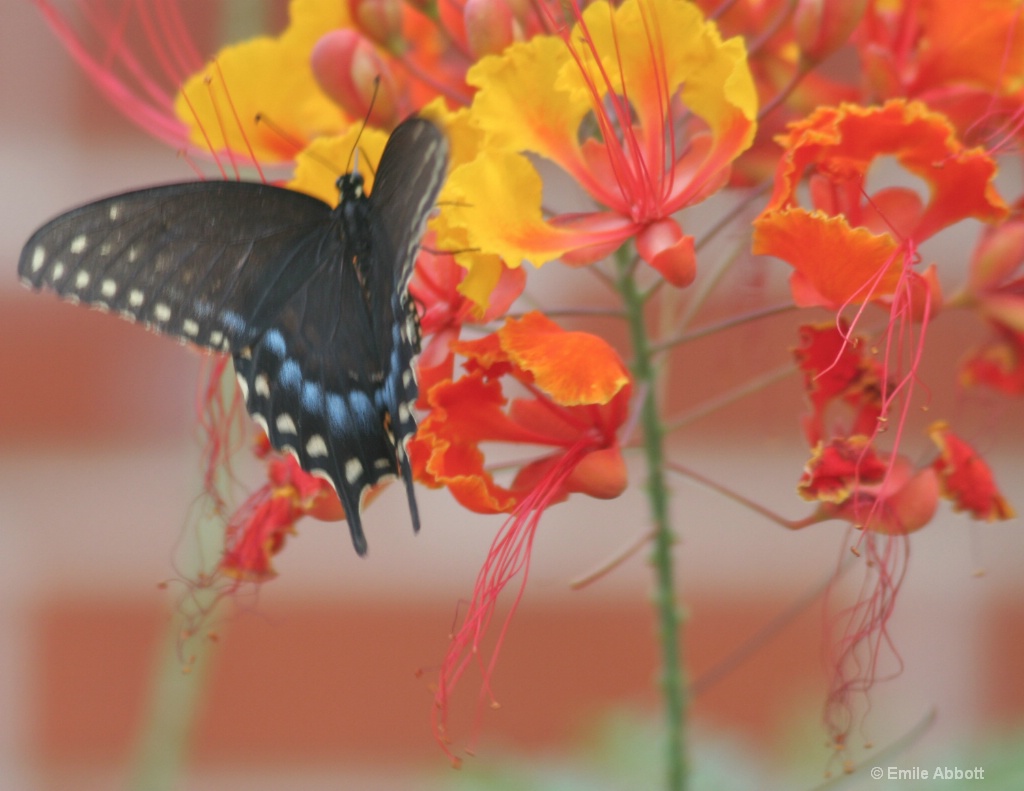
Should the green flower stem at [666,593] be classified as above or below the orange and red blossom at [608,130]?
below

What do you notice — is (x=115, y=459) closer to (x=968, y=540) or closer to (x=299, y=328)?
(x=299, y=328)

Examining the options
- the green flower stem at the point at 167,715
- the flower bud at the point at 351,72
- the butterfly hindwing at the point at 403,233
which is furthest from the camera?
the green flower stem at the point at 167,715

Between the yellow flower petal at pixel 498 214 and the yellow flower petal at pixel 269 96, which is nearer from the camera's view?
the yellow flower petal at pixel 498 214

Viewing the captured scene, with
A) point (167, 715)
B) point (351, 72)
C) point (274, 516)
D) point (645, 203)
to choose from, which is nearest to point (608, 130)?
point (645, 203)

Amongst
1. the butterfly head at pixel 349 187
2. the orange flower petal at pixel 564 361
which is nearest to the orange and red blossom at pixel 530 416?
the orange flower petal at pixel 564 361

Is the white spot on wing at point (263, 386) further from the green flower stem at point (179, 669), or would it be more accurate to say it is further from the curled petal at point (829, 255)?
the curled petal at point (829, 255)

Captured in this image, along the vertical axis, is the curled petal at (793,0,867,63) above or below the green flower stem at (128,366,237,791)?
above

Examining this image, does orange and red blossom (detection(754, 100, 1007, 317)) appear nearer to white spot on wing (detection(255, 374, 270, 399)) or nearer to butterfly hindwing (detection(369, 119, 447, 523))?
butterfly hindwing (detection(369, 119, 447, 523))

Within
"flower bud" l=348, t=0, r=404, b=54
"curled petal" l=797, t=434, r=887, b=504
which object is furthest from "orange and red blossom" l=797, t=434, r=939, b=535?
"flower bud" l=348, t=0, r=404, b=54
